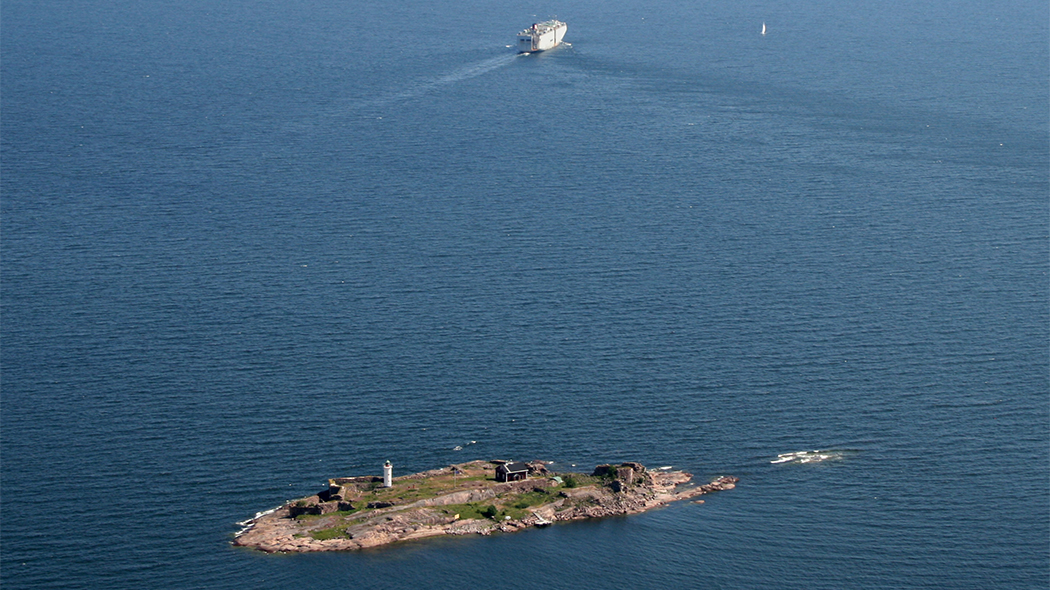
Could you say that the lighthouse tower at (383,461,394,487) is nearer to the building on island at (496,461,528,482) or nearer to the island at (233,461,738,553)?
the island at (233,461,738,553)

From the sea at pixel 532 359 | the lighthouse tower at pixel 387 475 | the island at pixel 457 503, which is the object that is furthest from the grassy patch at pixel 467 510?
the lighthouse tower at pixel 387 475

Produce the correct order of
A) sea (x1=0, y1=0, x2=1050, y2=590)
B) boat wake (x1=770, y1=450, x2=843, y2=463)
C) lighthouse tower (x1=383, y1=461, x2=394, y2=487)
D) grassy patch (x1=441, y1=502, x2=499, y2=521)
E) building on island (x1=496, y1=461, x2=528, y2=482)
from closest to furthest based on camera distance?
sea (x1=0, y1=0, x2=1050, y2=590) → grassy patch (x1=441, y1=502, x2=499, y2=521) → lighthouse tower (x1=383, y1=461, x2=394, y2=487) → building on island (x1=496, y1=461, x2=528, y2=482) → boat wake (x1=770, y1=450, x2=843, y2=463)

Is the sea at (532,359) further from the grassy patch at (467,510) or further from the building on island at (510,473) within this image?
the building on island at (510,473)

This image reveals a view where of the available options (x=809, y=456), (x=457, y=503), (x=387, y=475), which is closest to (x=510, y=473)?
(x=457, y=503)

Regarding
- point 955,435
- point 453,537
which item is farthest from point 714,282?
point 453,537

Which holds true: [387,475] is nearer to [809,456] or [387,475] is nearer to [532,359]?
[532,359]

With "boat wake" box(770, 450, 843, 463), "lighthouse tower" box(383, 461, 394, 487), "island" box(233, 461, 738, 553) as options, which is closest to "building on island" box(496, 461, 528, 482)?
"island" box(233, 461, 738, 553)

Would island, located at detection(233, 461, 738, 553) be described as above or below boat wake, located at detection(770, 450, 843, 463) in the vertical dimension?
below
